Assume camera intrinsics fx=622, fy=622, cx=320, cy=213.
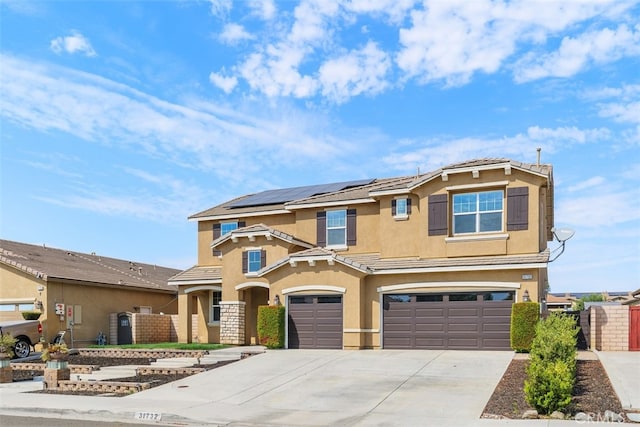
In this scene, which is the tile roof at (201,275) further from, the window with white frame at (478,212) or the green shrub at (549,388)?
the green shrub at (549,388)

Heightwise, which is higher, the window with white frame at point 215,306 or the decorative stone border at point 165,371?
the window with white frame at point 215,306

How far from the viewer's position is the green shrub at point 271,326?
2411 centimetres

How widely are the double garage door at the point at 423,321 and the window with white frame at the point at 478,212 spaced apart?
8.53 feet

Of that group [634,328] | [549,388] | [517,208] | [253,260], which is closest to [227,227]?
[253,260]

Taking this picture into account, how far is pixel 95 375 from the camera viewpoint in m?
20.3

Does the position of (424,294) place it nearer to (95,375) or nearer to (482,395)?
(482,395)

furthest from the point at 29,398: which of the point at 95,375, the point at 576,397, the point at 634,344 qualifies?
the point at 634,344

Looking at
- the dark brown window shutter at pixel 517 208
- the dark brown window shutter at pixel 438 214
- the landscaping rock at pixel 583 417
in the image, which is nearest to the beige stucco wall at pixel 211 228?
the dark brown window shutter at pixel 438 214

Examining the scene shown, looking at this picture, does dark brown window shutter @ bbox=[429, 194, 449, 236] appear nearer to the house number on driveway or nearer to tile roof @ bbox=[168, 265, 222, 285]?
tile roof @ bbox=[168, 265, 222, 285]

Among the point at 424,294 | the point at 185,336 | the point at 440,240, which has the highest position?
the point at 440,240

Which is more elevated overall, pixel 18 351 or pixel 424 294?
pixel 424 294

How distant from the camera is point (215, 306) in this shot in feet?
101

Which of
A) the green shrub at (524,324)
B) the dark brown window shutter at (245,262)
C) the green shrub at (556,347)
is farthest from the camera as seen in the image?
the dark brown window shutter at (245,262)

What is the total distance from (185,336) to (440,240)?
1370 cm
